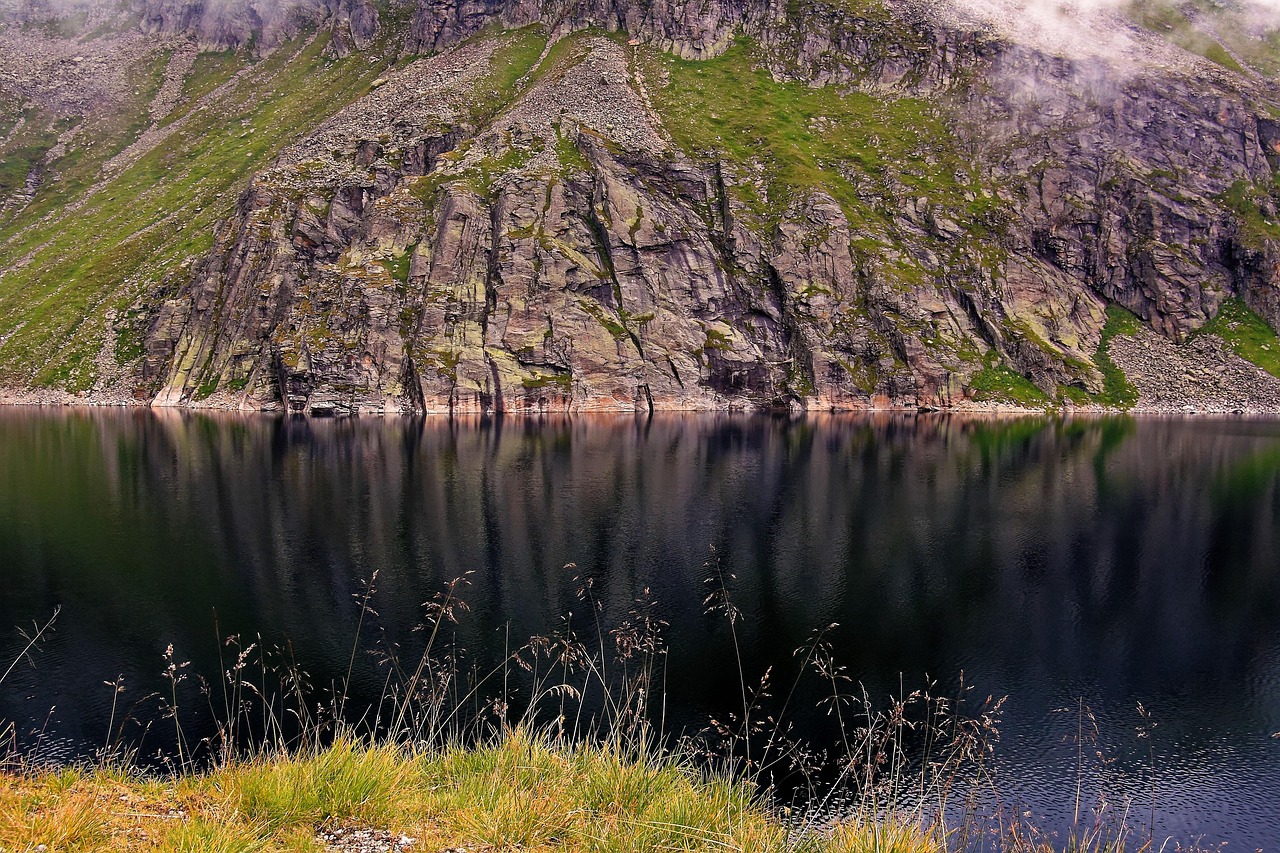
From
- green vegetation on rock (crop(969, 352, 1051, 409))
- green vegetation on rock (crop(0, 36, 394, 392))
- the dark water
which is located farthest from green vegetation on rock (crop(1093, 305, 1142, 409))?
green vegetation on rock (crop(0, 36, 394, 392))

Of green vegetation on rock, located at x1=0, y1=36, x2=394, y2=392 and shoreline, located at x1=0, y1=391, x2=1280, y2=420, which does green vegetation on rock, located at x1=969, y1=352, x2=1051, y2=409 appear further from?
green vegetation on rock, located at x1=0, y1=36, x2=394, y2=392

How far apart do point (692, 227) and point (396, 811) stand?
440 feet

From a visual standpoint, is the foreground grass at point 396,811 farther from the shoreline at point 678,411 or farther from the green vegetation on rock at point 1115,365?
the green vegetation on rock at point 1115,365

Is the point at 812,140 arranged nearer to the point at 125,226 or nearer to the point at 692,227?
the point at 692,227

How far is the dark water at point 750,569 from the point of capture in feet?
73.4

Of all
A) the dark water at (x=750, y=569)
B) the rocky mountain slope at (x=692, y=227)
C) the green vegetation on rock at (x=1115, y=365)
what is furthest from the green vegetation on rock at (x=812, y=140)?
the dark water at (x=750, y=569)

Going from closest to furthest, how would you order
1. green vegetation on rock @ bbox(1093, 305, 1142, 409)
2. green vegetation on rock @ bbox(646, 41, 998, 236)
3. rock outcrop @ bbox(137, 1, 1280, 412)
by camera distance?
rock outcrop @ bbox(137, 1, 1280, 412) < green vegetation on rock @ bbox(1093, 305, 1142, 409) < green vegetation on rock @ bbox(646, 41, 998, 236)

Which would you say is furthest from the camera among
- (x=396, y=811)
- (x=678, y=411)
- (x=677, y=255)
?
(x=677, y=255)

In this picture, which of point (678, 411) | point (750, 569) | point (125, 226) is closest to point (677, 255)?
point (678, 411)

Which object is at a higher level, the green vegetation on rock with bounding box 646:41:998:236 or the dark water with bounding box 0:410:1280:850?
the green vegetation on rock with bounding box 646:41:998:236

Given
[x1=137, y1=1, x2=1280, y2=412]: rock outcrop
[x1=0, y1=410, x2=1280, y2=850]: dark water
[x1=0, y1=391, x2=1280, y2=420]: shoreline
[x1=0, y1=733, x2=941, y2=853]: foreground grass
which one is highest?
[x1=137, y1=1, x2=1280, y2=412]: rock outcrop

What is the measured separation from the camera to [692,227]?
137000 mm

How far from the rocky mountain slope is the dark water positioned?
52.5 meters

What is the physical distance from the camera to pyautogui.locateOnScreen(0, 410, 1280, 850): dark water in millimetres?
22359
